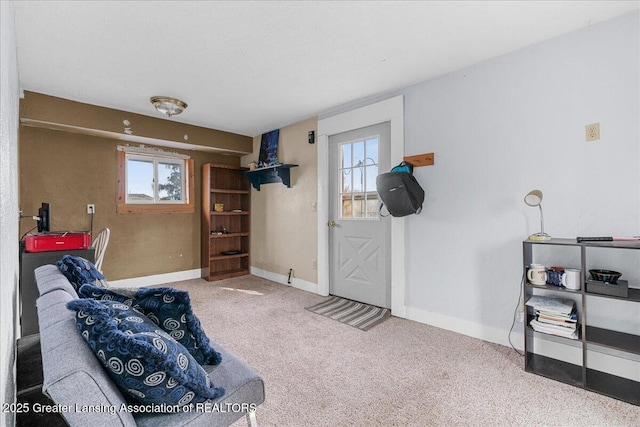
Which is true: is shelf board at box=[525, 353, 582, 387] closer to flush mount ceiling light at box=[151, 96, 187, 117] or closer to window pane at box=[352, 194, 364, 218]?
window pane at box=[352, 194, 364, 218]

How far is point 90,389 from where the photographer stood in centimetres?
80

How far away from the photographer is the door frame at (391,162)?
3115 mm

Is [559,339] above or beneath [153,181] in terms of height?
beneath

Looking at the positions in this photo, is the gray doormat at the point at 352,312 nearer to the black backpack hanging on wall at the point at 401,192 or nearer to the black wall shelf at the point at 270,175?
the black backpack hanging on wall at the point at 401,192

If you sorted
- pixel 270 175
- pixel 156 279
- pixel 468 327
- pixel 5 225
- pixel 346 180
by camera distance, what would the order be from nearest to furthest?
pixel 5 225, pixel 468 327, pixel 346 180, pixel 156 279, pixel 270 175

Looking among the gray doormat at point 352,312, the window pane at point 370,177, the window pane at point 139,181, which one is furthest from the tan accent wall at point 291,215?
the window pane at point 139,181

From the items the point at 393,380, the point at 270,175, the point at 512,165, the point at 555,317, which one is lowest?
the point at 393,380

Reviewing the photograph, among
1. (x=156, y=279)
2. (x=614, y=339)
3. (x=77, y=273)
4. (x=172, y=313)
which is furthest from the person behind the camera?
(x=156, y=279)

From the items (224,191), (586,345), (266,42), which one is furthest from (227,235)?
(586,345)

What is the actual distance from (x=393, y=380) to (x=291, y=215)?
2.86m

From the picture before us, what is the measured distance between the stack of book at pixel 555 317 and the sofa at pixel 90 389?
195 cm

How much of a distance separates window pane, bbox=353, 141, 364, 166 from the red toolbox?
9.39ft

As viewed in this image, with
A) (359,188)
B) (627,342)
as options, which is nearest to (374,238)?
(359,188)

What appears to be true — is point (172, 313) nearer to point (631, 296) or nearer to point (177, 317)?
point (177, 317)
